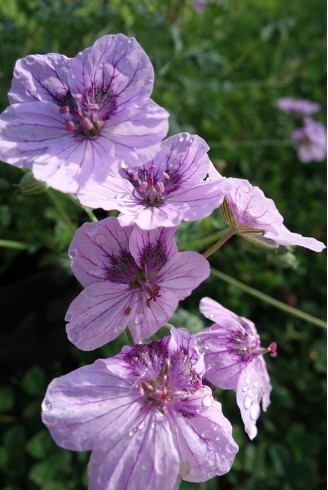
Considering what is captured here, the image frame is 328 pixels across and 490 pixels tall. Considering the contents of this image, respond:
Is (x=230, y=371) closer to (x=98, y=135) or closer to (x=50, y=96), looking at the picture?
(x=98, y=135)

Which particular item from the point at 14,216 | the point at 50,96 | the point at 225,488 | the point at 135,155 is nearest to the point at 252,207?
the point at 135,155

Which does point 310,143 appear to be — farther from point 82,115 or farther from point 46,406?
point 46,406

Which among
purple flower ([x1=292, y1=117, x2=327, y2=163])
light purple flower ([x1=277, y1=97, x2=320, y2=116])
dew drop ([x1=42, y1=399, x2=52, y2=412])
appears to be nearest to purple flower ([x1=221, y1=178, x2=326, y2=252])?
dew drop ([x1=42, y1=399, x2=52, y2=412])

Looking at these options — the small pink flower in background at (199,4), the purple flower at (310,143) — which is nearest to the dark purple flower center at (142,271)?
the small pink flower in background at (199,4)

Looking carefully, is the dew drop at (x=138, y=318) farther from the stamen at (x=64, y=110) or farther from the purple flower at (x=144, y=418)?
the stamen at (x=64, y=110)

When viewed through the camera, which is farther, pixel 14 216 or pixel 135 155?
pixel 14 216

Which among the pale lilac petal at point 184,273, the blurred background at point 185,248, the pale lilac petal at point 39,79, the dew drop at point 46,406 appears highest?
the pale lilac petal at point 39,79
